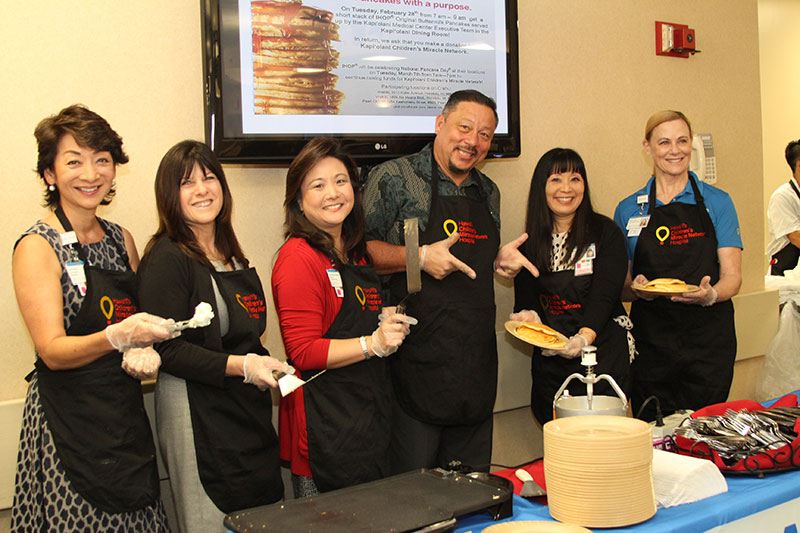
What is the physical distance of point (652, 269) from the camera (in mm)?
2869

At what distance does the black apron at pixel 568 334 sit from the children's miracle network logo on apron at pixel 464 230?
1.17 ft

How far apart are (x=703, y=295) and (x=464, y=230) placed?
1031 mm

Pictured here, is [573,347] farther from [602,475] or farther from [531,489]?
[602,475]

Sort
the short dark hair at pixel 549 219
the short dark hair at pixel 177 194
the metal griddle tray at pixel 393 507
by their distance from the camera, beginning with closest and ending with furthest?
the metal griddle tray at pixel 393 507 → the short dark hair at pixel 177 194 → the short dark hair at pixel 549 219

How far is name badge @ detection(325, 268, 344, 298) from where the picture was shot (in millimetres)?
2101

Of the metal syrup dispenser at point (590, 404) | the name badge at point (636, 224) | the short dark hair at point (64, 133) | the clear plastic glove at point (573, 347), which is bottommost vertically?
the metal syrup dispenser at point (590, 404)

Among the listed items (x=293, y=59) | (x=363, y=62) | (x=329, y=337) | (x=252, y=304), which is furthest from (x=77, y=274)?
(x=363, y=62)

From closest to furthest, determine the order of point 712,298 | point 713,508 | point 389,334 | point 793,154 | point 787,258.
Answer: point 713,508
point 389,334
point 712,298
point 787,258
point 793,154

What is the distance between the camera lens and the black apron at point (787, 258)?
4598mm

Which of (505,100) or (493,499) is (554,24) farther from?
(493,499)

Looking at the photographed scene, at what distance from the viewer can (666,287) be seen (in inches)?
103

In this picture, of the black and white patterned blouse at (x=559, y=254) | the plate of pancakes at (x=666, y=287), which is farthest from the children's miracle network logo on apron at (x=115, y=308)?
the plate of pancakes at (x=666, y=287)

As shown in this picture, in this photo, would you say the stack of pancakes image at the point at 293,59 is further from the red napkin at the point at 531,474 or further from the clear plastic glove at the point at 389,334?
the red napkin at the point at 531,474

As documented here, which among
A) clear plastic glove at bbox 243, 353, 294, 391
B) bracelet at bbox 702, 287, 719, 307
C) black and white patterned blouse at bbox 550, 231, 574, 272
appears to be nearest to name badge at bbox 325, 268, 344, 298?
clear plastic glove at bbox 243, 353, 294, 391
